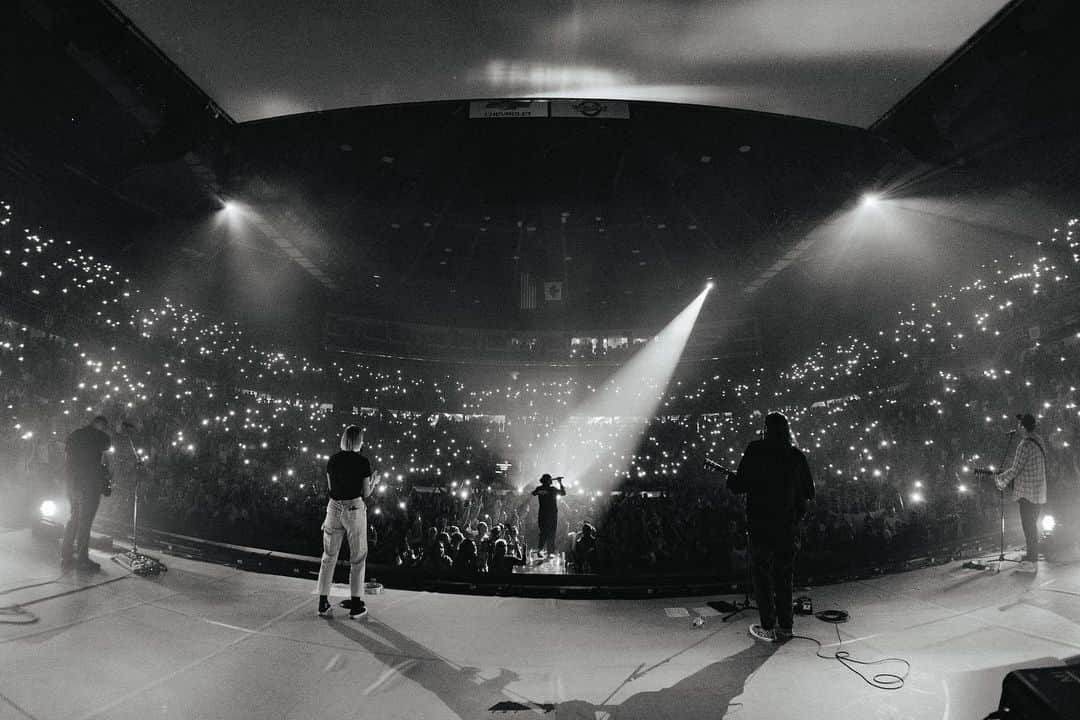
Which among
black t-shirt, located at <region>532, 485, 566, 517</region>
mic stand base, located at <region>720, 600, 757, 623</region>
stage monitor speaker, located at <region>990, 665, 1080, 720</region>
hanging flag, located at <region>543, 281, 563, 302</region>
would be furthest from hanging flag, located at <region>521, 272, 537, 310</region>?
stage monitor speaker, located at <region>990, 665, 1080, 720</region>

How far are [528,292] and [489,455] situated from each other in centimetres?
Answer: 589

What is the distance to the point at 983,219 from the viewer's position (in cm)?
834

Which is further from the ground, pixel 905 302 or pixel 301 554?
pixel 905 302

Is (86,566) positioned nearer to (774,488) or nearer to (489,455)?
(774,488)

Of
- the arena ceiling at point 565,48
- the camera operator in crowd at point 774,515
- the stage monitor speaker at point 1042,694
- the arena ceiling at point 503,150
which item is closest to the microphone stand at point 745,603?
the camera operator in crowd at point 774,515

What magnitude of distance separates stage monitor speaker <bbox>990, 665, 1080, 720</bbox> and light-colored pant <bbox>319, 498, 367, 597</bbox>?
3.59 m

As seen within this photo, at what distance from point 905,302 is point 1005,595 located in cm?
923

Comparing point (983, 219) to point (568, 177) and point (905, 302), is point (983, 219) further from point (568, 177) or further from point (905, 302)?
point (568, 177)

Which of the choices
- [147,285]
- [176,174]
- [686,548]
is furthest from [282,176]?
[686,548]

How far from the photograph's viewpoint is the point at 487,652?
3.09 m

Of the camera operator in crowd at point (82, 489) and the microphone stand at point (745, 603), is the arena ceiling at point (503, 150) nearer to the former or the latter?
the camera operator in crowd at point (82, 489)

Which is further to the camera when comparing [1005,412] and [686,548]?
[1005,412]

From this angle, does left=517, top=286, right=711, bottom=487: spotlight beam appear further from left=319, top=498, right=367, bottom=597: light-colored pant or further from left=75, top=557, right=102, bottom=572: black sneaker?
left=319, top=498, right=367, bottom=597: light-colored pant

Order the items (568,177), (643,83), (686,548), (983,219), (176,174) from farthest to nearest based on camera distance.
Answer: (983,219) < (568,177) < (176,174) < (686,548) < (643,83)
